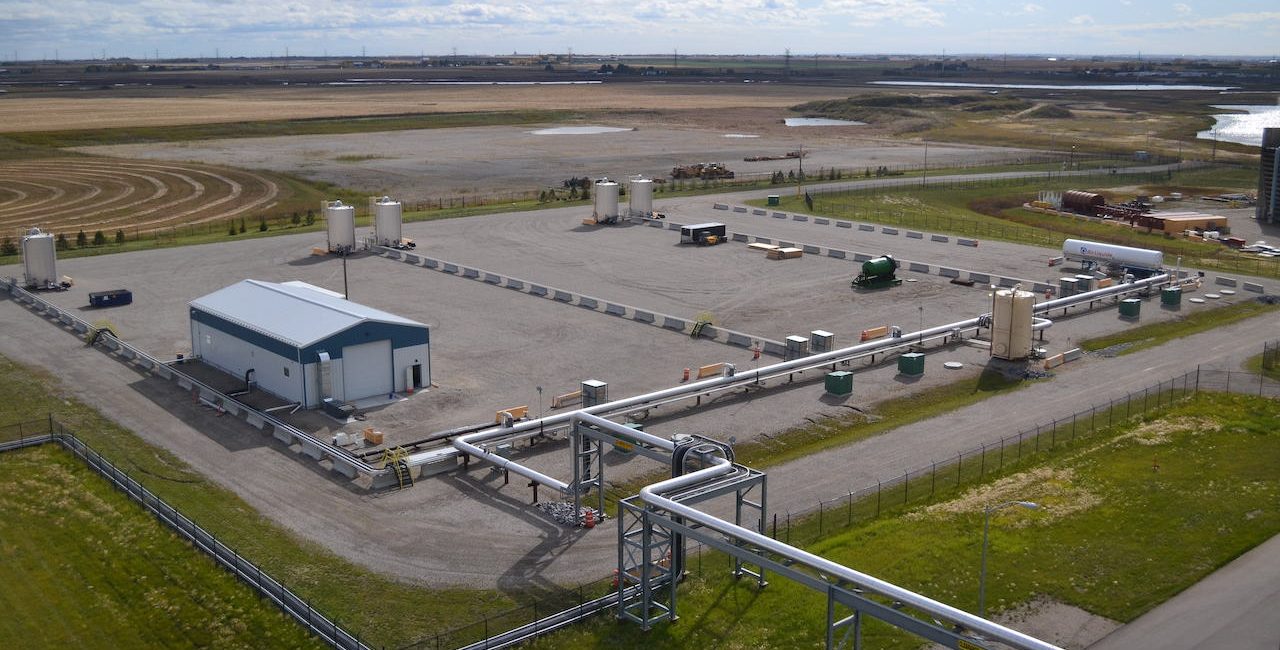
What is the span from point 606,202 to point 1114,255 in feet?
127

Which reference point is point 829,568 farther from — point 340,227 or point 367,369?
point 340,227

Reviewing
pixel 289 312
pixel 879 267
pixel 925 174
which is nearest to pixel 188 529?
pixel 289 312

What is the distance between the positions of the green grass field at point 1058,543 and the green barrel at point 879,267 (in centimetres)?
2680

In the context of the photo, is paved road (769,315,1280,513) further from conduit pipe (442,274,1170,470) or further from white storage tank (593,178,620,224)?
white storage tank (593,178,620,224)

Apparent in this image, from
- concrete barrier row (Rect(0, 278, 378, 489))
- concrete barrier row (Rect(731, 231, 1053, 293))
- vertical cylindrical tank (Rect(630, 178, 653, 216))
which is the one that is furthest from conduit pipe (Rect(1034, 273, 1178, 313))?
concrete barrier row (Rect(0, 278, 378, 489))

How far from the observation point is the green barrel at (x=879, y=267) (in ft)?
227

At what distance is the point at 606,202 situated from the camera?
9262 centimetres

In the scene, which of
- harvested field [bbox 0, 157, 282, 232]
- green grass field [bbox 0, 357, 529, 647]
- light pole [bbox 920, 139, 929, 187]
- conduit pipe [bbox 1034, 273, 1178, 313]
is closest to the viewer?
green grass field [bbox 0, 357, 529, 647]

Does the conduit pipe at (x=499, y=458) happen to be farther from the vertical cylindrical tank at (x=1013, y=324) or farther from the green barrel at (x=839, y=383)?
the vertical cylindrical tank at (x=1013, y=324)

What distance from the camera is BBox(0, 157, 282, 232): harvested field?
97938 mm

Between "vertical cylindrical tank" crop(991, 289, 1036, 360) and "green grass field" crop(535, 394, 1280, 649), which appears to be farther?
"vertical cylindrical tank" crop(991, 289, 1036, 360)

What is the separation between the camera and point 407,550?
1326 inches

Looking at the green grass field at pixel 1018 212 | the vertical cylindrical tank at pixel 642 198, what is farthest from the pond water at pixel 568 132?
the vertical cylindrical tank at pixel 642 198

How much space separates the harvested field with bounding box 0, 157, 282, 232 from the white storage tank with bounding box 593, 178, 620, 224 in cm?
3272
